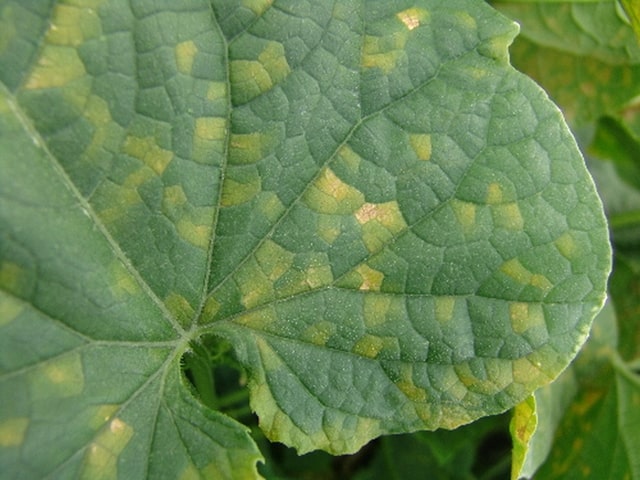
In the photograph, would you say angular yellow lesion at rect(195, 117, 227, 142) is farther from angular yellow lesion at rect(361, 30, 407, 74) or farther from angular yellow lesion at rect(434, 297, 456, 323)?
angular yellow lesion at rect(434, 297, 456, 323)

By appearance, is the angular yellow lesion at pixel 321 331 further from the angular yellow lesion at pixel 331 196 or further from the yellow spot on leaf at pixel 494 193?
the yellow spot on leaf at pixel 494 193

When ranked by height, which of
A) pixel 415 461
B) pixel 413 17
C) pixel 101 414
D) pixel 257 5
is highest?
pixel 257 5

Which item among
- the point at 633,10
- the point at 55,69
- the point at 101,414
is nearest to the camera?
the point at 55,69

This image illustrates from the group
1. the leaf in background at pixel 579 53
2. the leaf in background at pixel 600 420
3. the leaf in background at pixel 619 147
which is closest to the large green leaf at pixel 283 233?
the leaf in background at pixel 600 420

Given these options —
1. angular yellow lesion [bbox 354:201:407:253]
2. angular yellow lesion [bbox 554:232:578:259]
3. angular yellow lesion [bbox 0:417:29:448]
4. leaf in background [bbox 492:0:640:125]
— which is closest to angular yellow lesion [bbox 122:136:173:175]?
angular yellow lesion [bbox 354:201:407:253]

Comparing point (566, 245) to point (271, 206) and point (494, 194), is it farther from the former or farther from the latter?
point (271, 206)

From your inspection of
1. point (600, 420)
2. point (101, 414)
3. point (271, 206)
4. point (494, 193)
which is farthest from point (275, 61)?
point (600, 420)

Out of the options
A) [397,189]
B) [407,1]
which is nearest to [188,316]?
[397,189]
